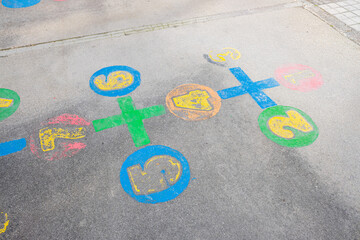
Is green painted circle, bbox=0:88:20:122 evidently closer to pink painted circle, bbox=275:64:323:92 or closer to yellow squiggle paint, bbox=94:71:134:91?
yellow squiggle paint, bbox=94:71:134:91

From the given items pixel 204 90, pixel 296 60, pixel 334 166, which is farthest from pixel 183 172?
pixel 296 60

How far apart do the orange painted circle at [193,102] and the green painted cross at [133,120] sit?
272mm

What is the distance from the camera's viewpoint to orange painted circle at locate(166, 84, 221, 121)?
13.7ft

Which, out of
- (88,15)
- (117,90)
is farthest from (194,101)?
(88,15)

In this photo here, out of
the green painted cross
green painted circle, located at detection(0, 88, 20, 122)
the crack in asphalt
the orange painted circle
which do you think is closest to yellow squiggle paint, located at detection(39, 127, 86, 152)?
the green painted cross

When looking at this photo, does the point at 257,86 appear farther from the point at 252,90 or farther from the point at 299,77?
the point at 299,77

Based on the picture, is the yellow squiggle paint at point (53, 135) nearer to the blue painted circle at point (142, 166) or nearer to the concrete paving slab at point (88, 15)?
the blue painted circle at point (142, 166)

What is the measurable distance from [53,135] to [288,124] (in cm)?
397

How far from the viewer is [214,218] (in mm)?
2984

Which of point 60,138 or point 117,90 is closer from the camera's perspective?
point 60,138

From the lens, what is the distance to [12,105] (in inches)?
169

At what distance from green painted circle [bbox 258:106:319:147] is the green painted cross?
5.84 ft

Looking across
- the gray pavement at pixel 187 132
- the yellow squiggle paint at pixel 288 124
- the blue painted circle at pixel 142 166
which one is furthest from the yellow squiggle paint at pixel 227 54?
the blue painted circle at pixel 142 166

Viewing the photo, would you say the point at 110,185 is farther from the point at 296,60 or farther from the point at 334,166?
the point at 296,60
